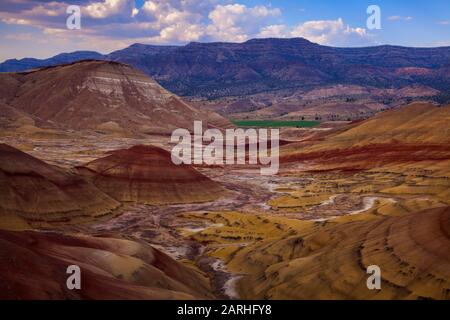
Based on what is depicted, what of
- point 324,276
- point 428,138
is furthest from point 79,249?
point 428,138

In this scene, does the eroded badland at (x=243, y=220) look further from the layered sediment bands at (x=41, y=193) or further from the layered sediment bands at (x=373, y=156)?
the layered sediment bands at (x=373, y=156)

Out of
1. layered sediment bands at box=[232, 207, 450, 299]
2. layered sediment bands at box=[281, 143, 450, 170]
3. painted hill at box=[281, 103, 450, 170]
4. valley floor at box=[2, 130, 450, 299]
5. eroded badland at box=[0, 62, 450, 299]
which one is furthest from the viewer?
painted hill at box=[281, 103, 450, 170]

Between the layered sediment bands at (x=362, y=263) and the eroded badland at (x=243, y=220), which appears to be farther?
the eroded badland at (x=243, y=220)

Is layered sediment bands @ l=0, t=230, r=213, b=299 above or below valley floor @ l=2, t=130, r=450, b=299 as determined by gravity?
above

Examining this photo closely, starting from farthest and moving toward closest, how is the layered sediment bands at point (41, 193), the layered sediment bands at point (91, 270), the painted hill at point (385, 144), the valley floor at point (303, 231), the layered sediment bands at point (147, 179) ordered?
the painted hill at point (385, 144)
the layered sediment bands at point (147, 179)
the layered sediment bands at point (41, 193)
the valley floor at point (303, 231)
the layered sediment bands at point (91, 270)

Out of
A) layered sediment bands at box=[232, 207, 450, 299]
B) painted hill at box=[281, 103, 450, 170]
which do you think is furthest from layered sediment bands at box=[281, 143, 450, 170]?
layered sediment bands at box=[232, 207, 450, 299]


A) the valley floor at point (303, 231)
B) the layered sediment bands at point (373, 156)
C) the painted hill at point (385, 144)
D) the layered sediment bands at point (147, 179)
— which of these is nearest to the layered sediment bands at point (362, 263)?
the valley floor at point (303, 231)

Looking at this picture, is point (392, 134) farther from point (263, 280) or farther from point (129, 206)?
point (263, 280)

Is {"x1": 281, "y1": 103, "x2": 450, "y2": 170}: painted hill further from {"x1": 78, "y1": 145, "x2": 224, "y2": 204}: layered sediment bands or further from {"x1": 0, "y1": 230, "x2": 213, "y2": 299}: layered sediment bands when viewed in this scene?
{"x1": 0, "y1": 230, "x2": 213, "y2": 299}: layered sediment bands
